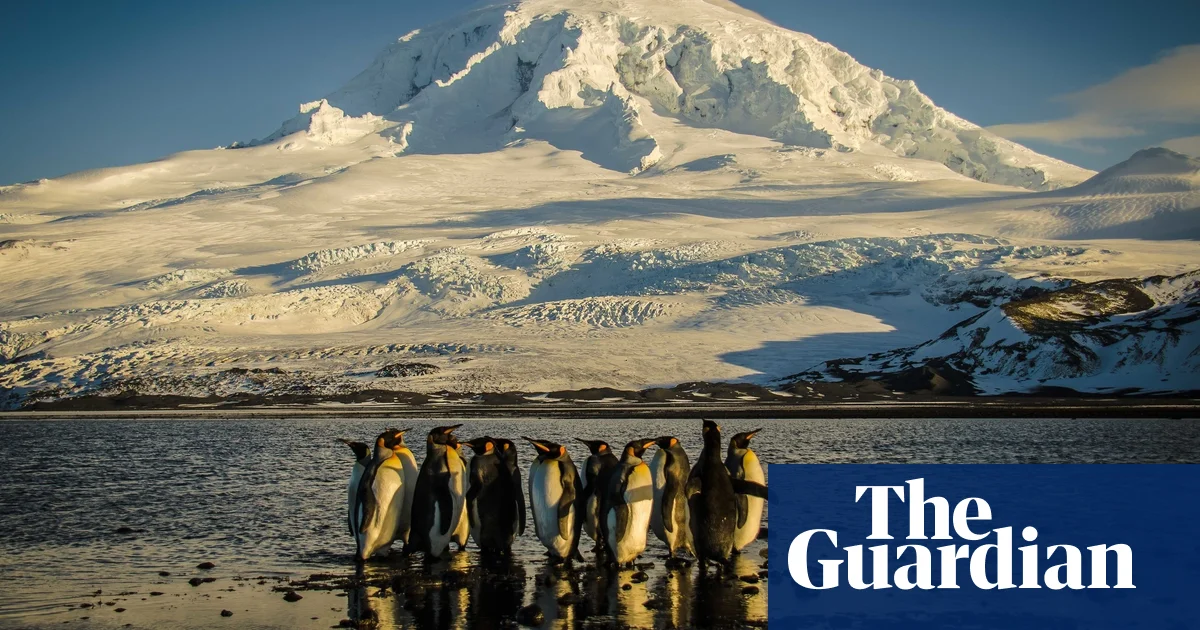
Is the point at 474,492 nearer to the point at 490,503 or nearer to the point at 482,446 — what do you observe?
the point at 490,503

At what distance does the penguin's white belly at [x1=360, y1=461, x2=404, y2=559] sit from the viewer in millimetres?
12570

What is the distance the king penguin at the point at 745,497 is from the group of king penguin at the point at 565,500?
13 millimetres

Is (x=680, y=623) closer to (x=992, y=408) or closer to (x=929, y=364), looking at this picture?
(x=992, y=408)

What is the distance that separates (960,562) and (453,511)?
18.2 ft

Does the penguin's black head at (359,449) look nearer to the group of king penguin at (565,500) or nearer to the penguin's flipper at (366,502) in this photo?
the group of king penguin at (565,500)

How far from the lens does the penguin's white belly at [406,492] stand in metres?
13.2

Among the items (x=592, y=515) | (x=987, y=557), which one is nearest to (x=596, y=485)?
(x=592, y=515)

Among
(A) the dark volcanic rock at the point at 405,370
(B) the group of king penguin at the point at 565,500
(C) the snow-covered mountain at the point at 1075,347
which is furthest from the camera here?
(A) the dark volcanic rock at the point at 405,370

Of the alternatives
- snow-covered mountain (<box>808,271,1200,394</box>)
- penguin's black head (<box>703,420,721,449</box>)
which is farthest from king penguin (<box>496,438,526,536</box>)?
snow-covered mountain (<box>808,271,1200,394</box>)

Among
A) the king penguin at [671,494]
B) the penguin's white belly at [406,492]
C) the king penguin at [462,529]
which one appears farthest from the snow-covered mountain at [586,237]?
the king penguin at [671,494]

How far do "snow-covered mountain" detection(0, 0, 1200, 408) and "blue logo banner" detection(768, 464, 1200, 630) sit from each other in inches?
1490

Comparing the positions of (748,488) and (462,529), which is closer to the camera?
(748,488)

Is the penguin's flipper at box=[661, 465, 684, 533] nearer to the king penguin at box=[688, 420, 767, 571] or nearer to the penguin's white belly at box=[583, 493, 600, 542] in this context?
the king penguin at box=[688, 420, 767, 571]

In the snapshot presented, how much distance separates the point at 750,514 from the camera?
1277 cm
